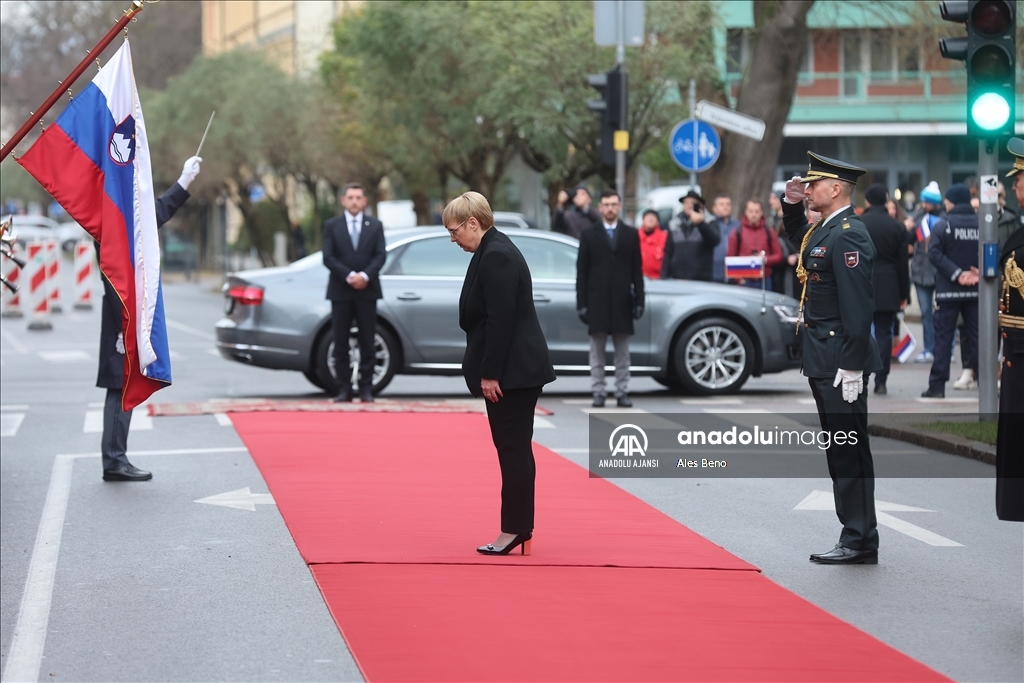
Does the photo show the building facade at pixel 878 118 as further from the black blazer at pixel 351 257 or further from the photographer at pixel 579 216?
the black blazer at pixel 351 257

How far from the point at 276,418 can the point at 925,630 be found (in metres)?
7.79

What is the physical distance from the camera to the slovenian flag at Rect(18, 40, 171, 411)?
947cm

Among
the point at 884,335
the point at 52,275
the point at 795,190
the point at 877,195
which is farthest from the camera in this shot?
the point at 52,275

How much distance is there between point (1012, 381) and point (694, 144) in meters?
14.4

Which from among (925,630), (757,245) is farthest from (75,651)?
(757,245)

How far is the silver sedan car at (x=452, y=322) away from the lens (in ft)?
49.6

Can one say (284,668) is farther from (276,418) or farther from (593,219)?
(593,219)

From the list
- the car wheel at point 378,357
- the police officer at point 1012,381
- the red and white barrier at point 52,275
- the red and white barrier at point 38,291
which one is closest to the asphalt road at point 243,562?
the police officer at point 1012,381

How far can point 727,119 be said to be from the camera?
20.9m

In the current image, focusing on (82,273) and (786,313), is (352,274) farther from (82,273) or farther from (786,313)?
(82,273)

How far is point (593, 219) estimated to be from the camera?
19.4m

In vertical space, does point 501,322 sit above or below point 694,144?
below

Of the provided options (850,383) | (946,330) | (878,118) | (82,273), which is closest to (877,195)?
(946,330)

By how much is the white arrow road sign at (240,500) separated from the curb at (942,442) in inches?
183
